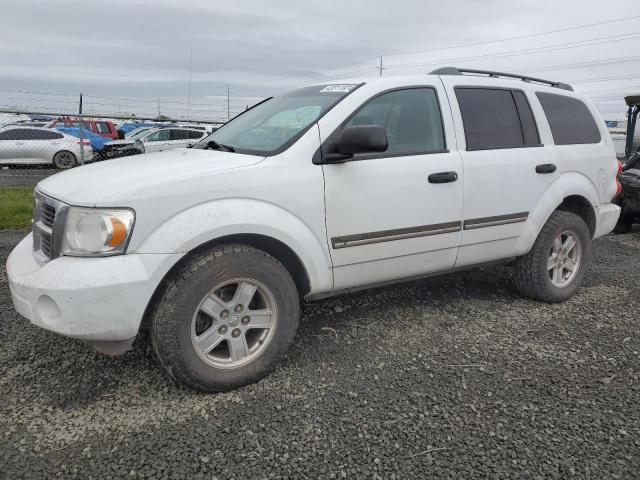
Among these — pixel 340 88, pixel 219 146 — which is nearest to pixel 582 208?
pixel 340 88

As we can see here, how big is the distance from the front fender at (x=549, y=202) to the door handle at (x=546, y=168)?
4.8 inches

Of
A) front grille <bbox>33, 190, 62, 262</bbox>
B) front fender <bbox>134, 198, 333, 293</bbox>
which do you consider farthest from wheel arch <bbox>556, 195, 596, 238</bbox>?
front grille <bbox>33, 190, 62, 262</bbox>

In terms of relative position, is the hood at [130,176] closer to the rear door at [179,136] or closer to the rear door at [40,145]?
the rear door at [40,145]

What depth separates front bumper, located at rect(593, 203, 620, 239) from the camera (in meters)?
4.62

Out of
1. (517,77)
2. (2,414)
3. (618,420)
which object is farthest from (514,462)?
(517,77)

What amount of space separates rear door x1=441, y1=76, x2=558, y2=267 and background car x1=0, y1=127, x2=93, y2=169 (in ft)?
49.6

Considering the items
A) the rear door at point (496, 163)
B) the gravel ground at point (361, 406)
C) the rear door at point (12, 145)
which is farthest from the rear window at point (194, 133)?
the rear door at point (496, 163)

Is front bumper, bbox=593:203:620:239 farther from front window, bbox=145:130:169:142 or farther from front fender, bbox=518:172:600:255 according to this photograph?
front window, bbox=145:130:169:142

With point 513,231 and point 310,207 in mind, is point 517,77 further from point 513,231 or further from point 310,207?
point 310,207

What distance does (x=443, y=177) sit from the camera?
353cm

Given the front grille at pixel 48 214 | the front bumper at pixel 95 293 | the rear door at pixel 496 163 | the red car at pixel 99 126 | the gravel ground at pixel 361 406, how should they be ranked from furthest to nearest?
the red car at pixel 99 126, the rear door at pixel 496 163, the front grille at pixel 48 214, the front bumper at pixel 95 293, the gravel ground at pixel 361 406

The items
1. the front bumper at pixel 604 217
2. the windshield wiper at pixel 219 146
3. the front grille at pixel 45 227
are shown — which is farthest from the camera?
the front bumper at pixel 604 217

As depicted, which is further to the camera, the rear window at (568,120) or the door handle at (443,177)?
the rear window at (568,120)

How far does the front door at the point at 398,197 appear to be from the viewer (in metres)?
3.20
